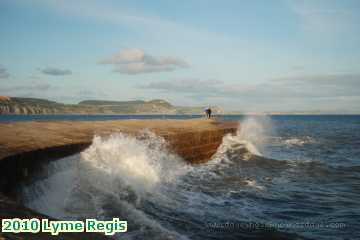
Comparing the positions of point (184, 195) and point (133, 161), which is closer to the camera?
point (184, 195)

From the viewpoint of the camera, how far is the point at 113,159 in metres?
10.6

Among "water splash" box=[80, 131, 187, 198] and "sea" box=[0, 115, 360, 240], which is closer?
"sea" box=[0, 115, 360, 240]

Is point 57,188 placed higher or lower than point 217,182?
higher

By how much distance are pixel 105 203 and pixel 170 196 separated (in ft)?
8.44

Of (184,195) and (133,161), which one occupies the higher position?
(133,161)

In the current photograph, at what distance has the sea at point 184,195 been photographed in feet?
22.4

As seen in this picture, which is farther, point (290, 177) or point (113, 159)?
point (290, 177)

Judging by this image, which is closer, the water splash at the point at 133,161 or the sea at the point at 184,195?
the sea at the point at 184,195

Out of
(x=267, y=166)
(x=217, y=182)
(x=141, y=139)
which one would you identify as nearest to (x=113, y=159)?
(x=141, y=139)

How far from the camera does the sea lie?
6828mm

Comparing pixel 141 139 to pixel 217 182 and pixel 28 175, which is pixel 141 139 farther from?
pixel 28 175

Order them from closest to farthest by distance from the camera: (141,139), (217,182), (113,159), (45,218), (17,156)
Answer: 1. (45,218)
2. (17,156)
3. (113,159)
4. (217,182)
5. (141,139)

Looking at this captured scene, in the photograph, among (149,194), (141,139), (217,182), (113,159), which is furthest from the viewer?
(141,139)

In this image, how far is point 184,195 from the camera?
998 cm
